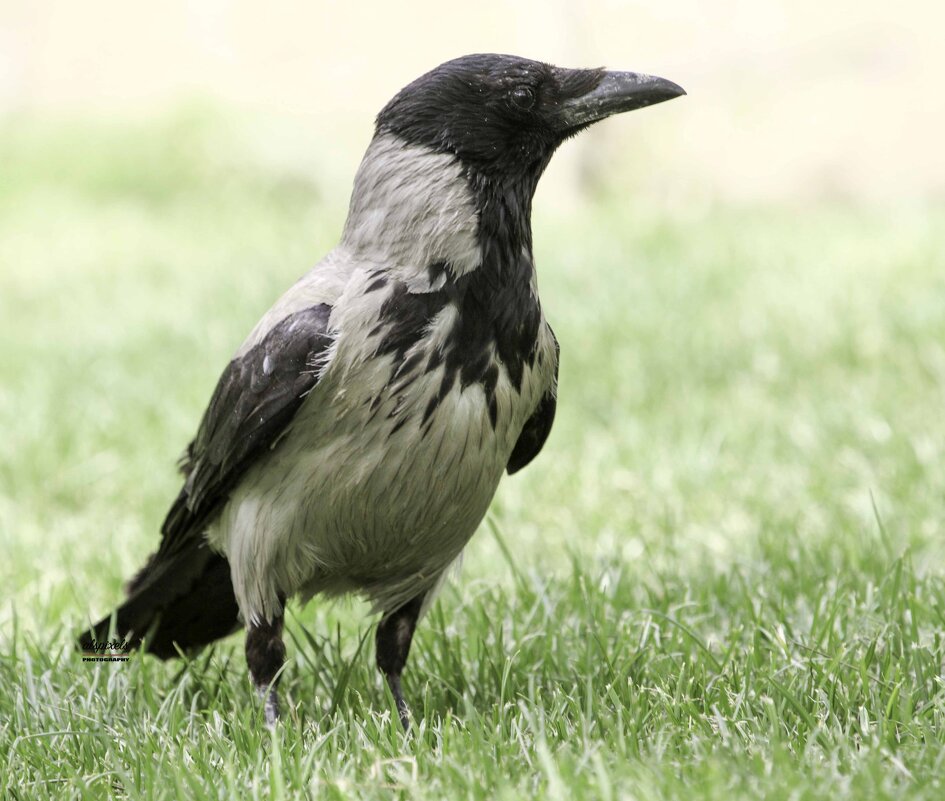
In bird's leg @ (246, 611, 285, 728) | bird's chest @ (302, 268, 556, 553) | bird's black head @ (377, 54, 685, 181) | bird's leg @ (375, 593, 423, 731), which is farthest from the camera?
bird's leg @ (375, 593, 423, 731)

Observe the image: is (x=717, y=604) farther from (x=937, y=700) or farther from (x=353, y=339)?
(x=353, y=339)

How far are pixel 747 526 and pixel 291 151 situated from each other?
8.65m

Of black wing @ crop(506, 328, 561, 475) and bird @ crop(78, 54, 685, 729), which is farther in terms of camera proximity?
black wing @ crop(506, 328, 561, 475)

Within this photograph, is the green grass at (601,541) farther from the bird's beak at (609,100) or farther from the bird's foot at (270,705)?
the bird's beak at (609,100)

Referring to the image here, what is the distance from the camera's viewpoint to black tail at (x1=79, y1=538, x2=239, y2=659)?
3818mm

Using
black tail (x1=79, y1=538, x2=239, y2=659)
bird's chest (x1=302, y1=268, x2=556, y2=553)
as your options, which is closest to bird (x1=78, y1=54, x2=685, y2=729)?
bird's chest (x1=302, y1=268, x2=556, y2=553)

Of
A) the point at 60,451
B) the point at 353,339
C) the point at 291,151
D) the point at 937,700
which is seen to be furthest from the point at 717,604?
the point at 291,151

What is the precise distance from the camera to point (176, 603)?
3877 millimetres

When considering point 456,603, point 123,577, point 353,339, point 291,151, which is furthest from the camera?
point 291,151

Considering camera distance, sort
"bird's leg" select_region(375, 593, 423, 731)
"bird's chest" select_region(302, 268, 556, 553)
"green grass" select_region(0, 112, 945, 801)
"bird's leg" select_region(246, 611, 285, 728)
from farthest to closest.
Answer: "bird's leg" select_region(375, 593, 423, 731) → "bird's leg" select_region(246, 611, 285, 728) → "bird's chest" select_region(302, 268, 556, 553) → "green grass" select_region(0, 112, 945, 801)

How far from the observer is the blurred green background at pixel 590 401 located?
2957mm

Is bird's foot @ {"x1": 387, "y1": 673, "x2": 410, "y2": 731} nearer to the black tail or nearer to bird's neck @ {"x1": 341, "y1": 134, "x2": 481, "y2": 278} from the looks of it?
the black tail

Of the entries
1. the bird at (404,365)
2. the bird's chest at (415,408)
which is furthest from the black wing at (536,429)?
the bird's chest at (415,408)

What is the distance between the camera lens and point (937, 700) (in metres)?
2.90
